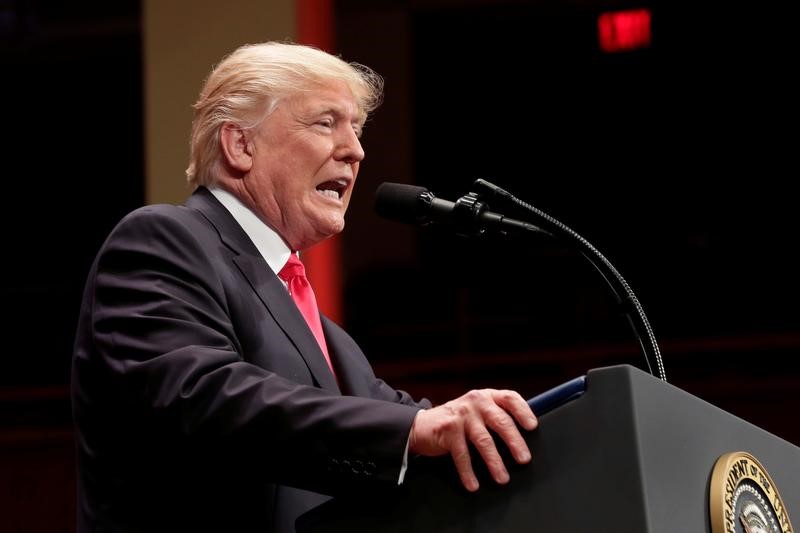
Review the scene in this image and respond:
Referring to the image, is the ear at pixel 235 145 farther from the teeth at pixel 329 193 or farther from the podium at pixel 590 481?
the podium at pixel 590 481

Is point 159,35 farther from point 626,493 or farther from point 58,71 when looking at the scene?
point 58,71

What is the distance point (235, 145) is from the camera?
5.74 feet

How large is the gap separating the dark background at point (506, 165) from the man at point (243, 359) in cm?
331

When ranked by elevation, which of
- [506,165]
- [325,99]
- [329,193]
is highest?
[325,99]

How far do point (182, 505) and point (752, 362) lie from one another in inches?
138

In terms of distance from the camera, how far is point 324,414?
1.15m

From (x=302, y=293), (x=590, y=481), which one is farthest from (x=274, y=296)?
(x=590, y=481)

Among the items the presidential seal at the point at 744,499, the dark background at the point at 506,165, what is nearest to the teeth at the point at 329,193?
the presidential seal at the point at 744,499

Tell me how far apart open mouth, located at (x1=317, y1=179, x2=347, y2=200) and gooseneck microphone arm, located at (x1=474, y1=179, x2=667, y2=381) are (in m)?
0.35

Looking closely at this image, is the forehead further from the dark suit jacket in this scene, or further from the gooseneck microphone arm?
the gooseneck microphone arm

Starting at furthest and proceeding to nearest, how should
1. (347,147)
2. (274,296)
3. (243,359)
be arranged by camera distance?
1. (347,147)
2. (274,296)
3. (243,359)

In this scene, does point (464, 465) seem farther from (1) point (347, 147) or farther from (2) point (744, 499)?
Answer: (1) point (347, 147)

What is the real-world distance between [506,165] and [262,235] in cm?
523

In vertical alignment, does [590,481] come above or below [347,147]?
below
